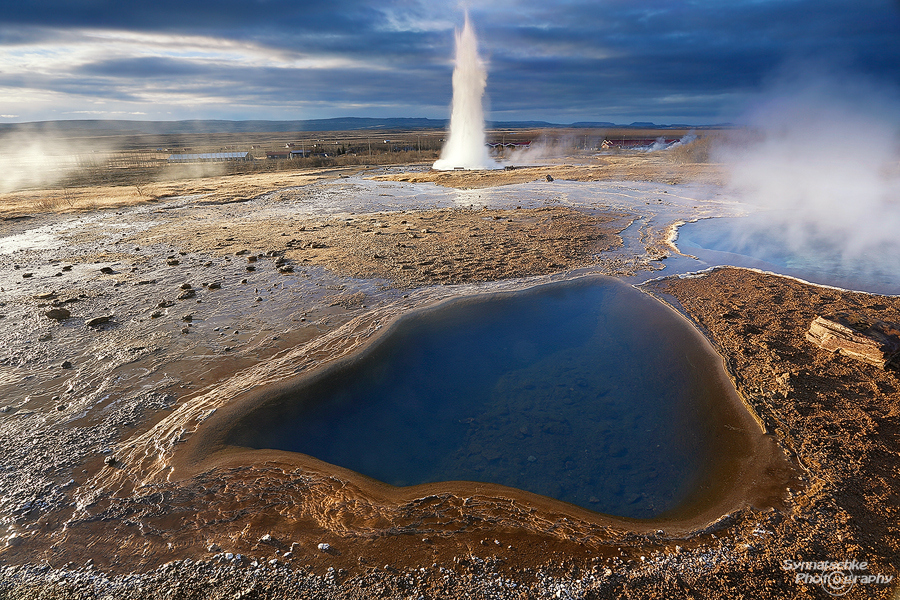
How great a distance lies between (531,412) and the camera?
5.66 meters

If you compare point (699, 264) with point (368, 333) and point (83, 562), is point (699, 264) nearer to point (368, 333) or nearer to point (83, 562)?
point (368, 333)

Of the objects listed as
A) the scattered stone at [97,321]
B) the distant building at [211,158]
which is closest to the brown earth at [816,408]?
the scattered stone at [97,321]

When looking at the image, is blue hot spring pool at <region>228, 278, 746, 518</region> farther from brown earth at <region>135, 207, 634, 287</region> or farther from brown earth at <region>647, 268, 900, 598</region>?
brown earth at <region>135, 207, 634, 287</region>

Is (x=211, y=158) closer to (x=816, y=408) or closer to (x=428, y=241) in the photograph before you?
(x=428, y=241)

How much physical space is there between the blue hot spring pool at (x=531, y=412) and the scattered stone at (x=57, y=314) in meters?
5.37

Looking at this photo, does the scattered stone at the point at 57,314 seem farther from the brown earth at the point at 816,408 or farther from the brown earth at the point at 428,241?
the brown earth at the point at 816,408

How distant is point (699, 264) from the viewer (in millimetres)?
11094

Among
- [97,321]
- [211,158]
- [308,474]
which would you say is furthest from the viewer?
[211,158]

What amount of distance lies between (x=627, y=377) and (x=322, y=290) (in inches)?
254

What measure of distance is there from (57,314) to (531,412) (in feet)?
28.6

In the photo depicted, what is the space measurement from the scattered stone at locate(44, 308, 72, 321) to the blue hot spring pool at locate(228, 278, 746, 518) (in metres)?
5.37

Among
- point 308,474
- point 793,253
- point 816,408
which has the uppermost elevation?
point 793,253

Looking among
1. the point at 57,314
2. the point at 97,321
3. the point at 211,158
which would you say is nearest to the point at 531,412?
the point at 97,321

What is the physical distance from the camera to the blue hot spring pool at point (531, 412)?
4672mm
